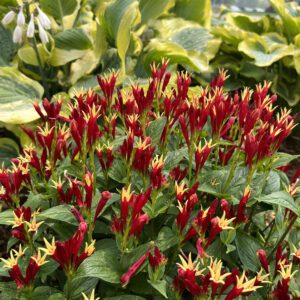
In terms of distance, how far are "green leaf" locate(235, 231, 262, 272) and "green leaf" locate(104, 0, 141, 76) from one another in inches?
59.7

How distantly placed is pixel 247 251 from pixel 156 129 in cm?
47

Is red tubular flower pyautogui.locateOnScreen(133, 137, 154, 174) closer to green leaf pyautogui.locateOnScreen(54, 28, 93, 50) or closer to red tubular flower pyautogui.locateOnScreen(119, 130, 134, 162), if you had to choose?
red tubular flower pyautogui.locateOnScreen(119, 130, 134, 162)

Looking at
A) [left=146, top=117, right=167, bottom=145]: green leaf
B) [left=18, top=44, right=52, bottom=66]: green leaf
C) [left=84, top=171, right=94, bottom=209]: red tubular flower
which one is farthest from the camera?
[left=18, top=44, right=52, bottom=66]: green leaf

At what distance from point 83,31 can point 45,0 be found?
0.40m

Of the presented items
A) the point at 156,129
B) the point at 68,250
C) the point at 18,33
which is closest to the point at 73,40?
the point at 18,33

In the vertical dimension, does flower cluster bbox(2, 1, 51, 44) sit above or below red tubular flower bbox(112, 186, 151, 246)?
below

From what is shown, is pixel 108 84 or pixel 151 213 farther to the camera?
pixel 108 84

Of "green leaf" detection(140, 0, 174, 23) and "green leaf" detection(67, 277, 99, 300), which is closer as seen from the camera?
"green leaf" detection(67, 277, 99, 300)

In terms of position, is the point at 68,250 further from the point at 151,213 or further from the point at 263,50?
the point at 263,50

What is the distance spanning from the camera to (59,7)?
2.96 meters

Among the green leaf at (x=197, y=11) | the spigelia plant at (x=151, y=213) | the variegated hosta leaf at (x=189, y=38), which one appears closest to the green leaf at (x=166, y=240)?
the spigelia plant at (x=151, y=213)

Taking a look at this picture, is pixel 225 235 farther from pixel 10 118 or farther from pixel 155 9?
pixel 155 9

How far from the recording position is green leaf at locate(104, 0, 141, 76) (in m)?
2.46

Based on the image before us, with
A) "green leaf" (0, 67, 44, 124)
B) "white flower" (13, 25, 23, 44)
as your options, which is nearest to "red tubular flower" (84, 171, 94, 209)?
"green leaf" (0, 67, 44, 124)
